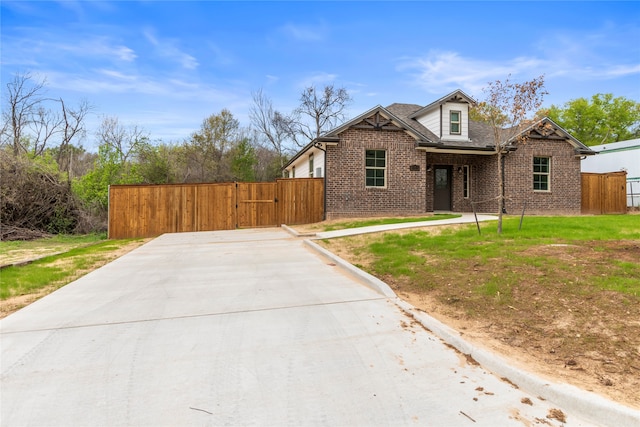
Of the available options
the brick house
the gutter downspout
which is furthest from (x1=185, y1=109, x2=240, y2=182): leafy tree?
the gutter downspout

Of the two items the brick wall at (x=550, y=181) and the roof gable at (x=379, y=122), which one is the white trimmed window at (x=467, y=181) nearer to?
the brick wall at (x=550, y=181)

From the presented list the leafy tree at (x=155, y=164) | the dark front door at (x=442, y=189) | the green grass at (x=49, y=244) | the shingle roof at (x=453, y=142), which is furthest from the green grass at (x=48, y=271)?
the leafy tree at (x=155, y=164)

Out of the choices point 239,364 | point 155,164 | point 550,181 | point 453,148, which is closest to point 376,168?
point 453,148

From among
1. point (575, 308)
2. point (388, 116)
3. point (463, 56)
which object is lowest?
point (575, 308)

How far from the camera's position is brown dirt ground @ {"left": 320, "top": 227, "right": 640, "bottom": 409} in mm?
3006

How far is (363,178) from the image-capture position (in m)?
16.3

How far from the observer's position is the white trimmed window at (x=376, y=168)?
16.5 m

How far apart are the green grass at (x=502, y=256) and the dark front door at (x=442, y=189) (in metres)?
8.66

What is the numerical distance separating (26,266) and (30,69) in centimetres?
1832

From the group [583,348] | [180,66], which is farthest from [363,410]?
[180,66]

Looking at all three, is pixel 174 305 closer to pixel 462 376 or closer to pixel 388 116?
pixel 462 376

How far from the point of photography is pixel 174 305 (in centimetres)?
513

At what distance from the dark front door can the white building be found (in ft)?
37.4

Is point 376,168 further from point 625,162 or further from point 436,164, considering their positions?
point 625,162
